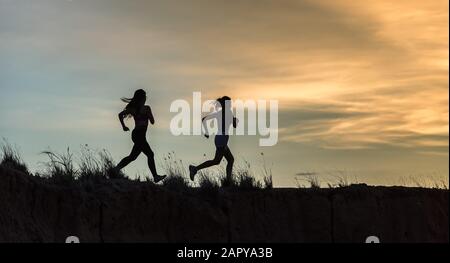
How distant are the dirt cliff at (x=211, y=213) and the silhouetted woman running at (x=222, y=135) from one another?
56 cm

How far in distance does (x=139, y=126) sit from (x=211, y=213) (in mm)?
2435

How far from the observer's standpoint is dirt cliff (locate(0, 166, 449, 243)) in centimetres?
2030

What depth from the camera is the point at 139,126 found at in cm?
2172

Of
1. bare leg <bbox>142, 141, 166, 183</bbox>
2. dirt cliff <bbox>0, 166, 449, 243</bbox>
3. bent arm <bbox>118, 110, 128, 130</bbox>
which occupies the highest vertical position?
bent arm <bbox>118, 110, 128, 130</bbox>

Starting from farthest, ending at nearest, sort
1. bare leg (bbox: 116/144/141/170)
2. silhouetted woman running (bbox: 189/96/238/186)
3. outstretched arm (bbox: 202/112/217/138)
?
outstretched arm (bbox: 202/112/217/138)
silhouetted woman running (bbox: 189/96/238/186)
bare leg (bbox: 116/144/141/170)

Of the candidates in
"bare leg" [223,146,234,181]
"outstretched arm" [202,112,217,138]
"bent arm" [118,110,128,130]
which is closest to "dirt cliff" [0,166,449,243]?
"bare leg" [223,146,234,181]

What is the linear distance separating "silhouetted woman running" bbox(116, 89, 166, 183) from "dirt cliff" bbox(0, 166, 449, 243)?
1.49 feet

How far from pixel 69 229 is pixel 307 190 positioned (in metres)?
5.85

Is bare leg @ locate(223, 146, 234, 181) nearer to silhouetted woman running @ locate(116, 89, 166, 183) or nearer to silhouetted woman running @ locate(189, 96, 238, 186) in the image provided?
silhouetted woman running @ locate(189, 96, 238, 186)

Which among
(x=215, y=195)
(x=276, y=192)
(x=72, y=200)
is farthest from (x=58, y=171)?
(x=276, y=192)

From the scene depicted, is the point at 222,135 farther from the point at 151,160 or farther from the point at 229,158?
the point at 151,160

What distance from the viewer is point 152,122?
21750 millimetres
